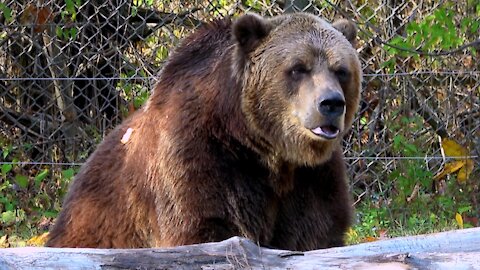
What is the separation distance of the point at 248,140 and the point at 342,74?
0.49 m

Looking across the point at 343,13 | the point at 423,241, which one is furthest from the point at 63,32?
the point at 423,241

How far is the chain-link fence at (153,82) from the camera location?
290 inches

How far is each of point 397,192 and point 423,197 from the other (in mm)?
187

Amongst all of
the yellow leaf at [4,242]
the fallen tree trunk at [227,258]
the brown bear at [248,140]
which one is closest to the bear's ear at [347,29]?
the brown bear at [248,140]

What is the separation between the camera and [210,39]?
478 centimetres

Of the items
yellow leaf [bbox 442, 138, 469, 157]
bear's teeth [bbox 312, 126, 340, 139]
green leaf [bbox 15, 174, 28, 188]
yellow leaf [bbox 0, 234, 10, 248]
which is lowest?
yellow leaf [bbox 0, 234, 10, 248]

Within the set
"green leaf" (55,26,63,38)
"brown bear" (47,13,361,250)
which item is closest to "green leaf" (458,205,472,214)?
"brown bear" (47,13,361,250)

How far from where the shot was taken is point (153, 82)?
300 inches

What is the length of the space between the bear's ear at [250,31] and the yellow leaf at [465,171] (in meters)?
3.17

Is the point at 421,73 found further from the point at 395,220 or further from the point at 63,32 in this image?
the point at 63,32

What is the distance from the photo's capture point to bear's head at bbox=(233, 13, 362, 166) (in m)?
4.47

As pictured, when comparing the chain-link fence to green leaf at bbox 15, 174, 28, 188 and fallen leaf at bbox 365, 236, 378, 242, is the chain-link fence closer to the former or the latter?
green leaf at bbox 15, 174, 28, 188

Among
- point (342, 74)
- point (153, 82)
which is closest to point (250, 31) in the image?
point (342, 74)

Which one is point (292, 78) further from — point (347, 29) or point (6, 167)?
point (6, 167)
